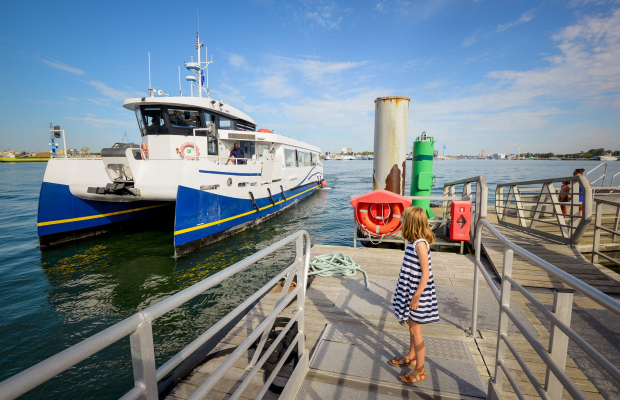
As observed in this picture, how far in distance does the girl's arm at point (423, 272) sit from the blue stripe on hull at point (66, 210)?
10.4 m

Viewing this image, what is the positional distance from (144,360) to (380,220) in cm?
471

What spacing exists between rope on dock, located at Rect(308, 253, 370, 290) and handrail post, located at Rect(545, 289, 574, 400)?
126 inches

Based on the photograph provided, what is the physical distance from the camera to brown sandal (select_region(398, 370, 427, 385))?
2496 mm

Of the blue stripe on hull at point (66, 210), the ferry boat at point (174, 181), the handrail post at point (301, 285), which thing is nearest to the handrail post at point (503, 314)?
the handrail post at point (301, 285)

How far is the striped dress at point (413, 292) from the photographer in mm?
2609

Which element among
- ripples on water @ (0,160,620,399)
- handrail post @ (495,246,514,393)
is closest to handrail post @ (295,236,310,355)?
handrail post @ (495,246,514,393)

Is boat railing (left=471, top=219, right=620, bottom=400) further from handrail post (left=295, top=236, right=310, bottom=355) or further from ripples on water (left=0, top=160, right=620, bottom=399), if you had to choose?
ripples on water (left=0, top=160, right=620, bottom=399)

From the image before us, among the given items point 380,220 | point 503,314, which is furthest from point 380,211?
point 503,314

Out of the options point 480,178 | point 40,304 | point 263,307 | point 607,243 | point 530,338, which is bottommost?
point 40,304

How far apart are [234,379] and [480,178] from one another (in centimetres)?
532

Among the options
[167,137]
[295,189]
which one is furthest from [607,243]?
[295,189]

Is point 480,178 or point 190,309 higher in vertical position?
point 480,178

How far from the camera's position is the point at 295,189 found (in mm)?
17812

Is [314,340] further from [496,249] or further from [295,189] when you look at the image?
[295,189]
